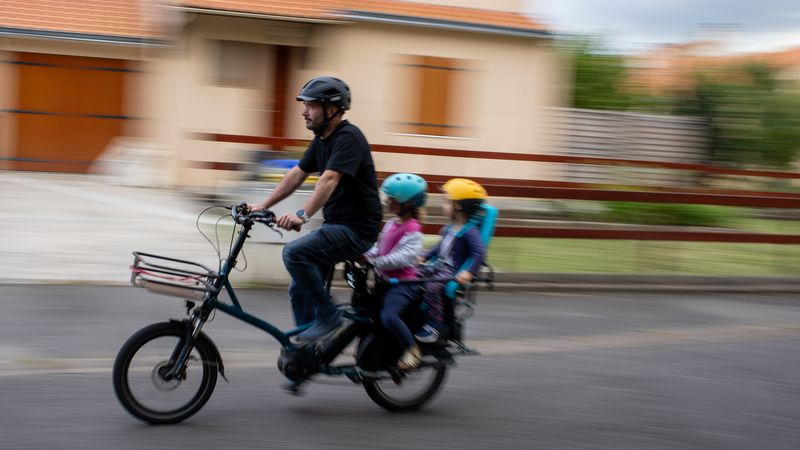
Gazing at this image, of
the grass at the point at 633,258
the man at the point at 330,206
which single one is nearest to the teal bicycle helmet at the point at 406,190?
the man at the point at 330,206

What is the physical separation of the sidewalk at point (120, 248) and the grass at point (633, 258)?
0.30m

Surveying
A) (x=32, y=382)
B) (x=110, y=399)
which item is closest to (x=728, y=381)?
(x=110, y=399)

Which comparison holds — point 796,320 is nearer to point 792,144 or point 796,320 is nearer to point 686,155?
point 686,155

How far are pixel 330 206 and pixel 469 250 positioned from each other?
86 centimetres

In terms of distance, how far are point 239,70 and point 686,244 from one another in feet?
27.6

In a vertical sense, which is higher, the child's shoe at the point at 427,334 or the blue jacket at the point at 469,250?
the blue jacket at the point at 469,250

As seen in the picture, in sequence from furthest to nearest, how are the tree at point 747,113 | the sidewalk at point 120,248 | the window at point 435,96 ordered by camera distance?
1. the tree at point 747,113
2. the window at point 435,96
3. the sidewalk at point 120,248

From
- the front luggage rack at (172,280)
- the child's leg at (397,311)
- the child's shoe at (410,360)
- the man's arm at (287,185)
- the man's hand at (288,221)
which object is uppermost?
the man's arm at (287,185)

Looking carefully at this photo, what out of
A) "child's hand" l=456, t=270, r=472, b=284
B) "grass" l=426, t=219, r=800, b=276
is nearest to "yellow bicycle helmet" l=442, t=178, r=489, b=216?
"child's hand" l=456, t=270, r=472, b=284

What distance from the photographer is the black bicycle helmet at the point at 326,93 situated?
5438 millimetres

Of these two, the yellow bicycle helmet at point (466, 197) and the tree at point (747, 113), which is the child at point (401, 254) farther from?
the tree at point (747, 113)

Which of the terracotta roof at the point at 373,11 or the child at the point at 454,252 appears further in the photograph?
the terracotta roof at the point at 373,11

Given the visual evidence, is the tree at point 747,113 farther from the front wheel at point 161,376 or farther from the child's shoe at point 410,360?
the front wheel at point 161,376

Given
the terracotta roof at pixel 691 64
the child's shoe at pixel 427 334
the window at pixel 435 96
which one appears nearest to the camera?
the child's shoe at pixel 427 334
